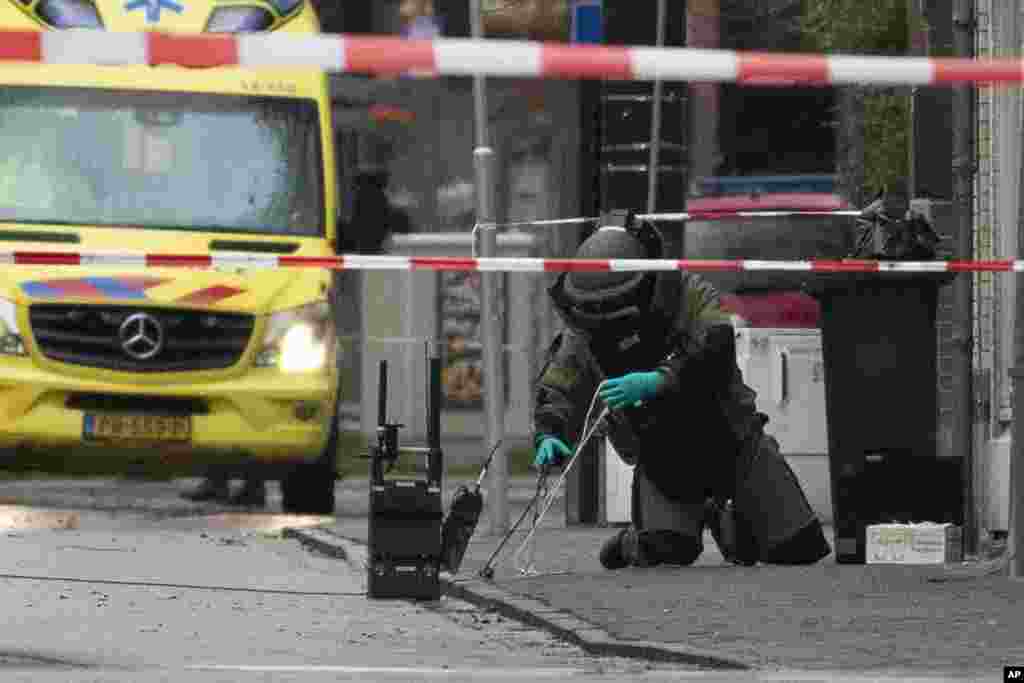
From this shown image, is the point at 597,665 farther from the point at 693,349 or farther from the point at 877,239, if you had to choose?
the point at 877,239

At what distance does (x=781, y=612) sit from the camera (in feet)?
35.8

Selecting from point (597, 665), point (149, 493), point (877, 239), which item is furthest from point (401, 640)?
point (149, 493)

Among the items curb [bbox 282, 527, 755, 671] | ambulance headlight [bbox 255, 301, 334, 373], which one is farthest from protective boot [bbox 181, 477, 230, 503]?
curb [bbox 282, 527, 755, 671]

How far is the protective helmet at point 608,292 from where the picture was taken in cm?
1263

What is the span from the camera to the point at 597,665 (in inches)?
377

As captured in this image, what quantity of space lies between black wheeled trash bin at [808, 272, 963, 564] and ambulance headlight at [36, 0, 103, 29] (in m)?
5.30

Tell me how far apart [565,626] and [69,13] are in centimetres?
812

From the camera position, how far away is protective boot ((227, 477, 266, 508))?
67.1 feet

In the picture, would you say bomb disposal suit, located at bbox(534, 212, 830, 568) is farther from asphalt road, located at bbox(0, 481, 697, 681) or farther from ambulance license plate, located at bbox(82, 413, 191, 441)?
ambulance license plate, located at bbox(82, 413, 191, 441)

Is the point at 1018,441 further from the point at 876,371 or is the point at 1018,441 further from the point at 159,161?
the point at 159,161

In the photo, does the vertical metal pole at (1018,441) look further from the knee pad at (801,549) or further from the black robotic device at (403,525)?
the black robotic device at (403,525)

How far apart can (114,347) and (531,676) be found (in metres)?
8.46

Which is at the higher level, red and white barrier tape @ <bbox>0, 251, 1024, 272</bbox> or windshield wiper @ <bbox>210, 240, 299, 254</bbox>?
red and white barrier tape @ <bbox>0, 251, 1024, 272</bbox>

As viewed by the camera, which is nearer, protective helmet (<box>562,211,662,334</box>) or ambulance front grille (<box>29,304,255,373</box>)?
protective helmet (<box>562,211,662,334</box>)
